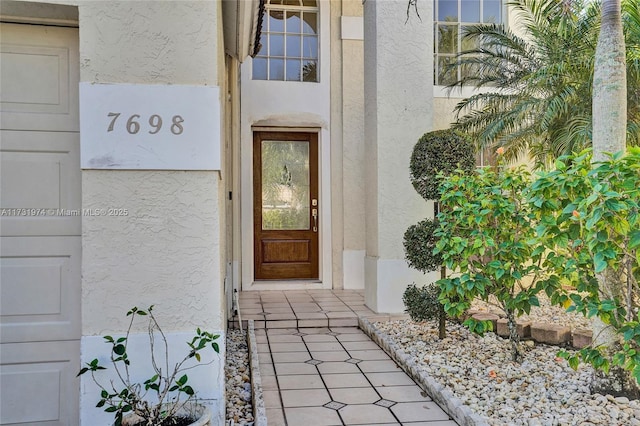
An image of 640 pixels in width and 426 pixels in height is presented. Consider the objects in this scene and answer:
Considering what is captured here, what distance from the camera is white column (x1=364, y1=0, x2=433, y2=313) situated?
5.42 metres

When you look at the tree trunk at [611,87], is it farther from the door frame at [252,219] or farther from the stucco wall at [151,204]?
the door frame at [252,219]

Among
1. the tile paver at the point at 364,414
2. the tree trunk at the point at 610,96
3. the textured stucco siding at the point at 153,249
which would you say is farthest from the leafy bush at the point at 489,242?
the textured stucco siding at the point at 153,249

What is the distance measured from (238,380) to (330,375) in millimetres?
739

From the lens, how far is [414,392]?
327cm

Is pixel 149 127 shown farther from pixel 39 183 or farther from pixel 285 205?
A: pixel 285 205

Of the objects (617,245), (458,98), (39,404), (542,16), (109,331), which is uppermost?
(542,16)

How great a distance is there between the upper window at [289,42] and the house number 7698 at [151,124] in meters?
4.85

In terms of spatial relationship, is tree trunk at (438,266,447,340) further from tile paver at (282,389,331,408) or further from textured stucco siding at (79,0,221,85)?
textured stucco siding at (79,0,221,85)

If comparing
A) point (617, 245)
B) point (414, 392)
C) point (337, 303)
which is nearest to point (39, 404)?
point (414, 392)

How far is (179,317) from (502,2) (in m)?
7.43

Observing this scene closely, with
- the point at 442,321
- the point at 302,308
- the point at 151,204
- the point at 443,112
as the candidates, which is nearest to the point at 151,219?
the point at 151,204

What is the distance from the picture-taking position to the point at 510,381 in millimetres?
3246

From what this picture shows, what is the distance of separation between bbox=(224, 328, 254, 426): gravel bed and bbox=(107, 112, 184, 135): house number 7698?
1864 millimetres

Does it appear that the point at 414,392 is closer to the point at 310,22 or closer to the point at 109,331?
the point at 109,331
